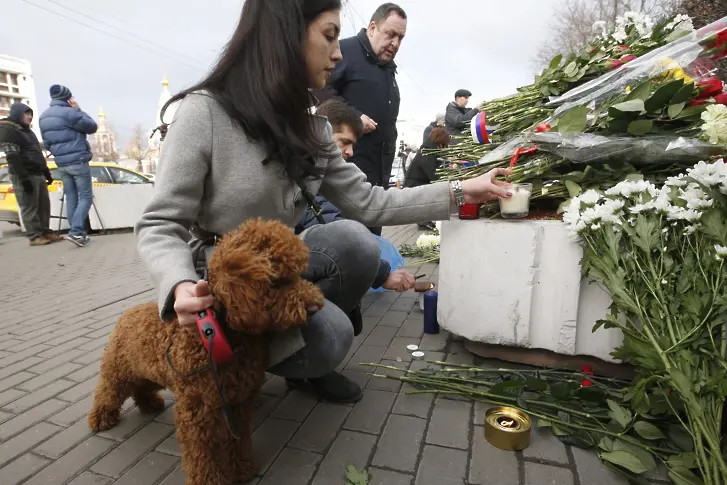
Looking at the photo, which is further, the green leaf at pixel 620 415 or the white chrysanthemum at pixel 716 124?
the white chrysanthemum at pixel 716 124

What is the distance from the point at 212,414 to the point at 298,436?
0.59 metres

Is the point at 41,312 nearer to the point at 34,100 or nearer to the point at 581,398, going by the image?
the point at 581,398

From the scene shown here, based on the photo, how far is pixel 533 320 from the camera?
7.50 feet

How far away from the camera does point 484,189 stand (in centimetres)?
220

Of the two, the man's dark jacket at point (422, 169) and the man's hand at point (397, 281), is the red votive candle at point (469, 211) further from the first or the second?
the man's dark jacket at point (422, 169)

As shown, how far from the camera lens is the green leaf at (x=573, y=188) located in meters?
2.14

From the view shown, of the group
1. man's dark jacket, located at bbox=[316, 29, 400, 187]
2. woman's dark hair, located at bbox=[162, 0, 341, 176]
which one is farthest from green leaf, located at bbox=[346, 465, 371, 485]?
man's dark jacket, located at bbox=[316, 29, 400, 187]

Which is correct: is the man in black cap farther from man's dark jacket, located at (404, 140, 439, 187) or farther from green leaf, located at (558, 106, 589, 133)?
green leaf, located at (558, 106, 589, 133)

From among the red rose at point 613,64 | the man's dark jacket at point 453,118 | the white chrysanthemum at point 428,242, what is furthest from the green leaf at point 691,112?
the man's dark jacket at point 453,118

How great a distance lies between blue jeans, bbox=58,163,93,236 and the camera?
734 centimetres

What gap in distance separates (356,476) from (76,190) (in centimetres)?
816

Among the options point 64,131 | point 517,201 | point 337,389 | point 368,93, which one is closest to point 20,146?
point 64,131

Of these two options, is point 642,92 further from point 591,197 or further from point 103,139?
point 103,139

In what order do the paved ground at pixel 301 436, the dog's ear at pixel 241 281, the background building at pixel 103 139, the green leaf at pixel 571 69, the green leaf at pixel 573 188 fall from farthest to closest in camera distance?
the background building at pixel 103 139 < the green leaf at pixel 571 69 < the green leaf at pixel 573 188 < the paved ground at pixel 301 436 < the dog's ear at pixel 241 281
